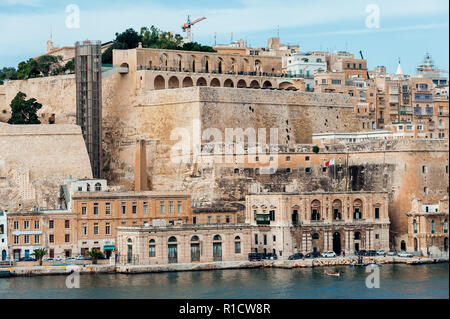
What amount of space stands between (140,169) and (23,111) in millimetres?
7581

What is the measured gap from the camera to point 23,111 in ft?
255

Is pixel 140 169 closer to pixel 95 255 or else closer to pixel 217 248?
pixel 217 248

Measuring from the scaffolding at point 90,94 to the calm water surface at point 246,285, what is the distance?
1316 cm

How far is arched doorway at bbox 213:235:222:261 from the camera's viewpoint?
65062mm

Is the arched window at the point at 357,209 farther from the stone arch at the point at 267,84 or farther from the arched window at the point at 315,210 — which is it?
the stone arch at the point at 267,84

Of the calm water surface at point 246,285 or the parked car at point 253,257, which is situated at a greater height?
the parked car at point 253,257

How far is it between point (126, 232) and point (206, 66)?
19.0 metres

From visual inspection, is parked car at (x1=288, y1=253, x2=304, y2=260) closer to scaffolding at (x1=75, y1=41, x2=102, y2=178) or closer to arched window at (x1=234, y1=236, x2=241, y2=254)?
arched window at (x1=234, y1=236, x2=241, y2=254)

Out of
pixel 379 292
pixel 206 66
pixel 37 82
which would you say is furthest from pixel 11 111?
pixel 379 292

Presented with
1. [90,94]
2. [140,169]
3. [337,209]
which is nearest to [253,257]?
[337,209]

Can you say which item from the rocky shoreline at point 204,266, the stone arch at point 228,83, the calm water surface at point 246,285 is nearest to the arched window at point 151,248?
the rocky shoreline at point 204,266

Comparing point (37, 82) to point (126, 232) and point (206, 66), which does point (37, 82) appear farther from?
point (126, 232)

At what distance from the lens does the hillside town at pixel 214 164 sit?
65.7 meters

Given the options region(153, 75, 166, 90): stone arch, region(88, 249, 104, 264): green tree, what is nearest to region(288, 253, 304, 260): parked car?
region(88, 249, 104, 264): green tree
